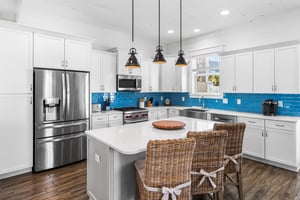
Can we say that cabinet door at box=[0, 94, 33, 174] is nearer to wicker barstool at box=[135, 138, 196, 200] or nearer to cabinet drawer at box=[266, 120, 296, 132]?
wicker barstool at box=[135, 138, 196, 200]

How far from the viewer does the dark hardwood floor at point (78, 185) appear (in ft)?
8.23

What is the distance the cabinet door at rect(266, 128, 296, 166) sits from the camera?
3.24m

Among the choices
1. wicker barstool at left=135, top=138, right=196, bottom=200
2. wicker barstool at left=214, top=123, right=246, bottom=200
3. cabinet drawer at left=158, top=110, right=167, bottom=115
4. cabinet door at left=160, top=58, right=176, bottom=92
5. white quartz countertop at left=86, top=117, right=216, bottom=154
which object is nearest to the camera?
wicker barstool at left=135, top=138, right=196, bottom=200

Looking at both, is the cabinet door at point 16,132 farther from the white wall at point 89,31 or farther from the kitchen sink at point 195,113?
the kitchen sink at point 195,113

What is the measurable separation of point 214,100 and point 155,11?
2.78 m

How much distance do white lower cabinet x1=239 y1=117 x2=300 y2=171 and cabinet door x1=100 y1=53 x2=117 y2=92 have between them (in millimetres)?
3168

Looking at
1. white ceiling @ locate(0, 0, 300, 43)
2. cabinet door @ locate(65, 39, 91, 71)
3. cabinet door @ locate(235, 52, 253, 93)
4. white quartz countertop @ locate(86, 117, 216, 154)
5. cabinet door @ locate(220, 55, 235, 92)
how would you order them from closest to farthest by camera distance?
white quartz countertop @ locate(86, 117, 216, 154)
white ceiling @ locate(0, 0, 300, 43)
cabinet door @ locate(65, 39, 91, 71)
cabinet door @ locate(235, 52, 253, 93)
cabinet door @ locate(220, 55, 235, 92)

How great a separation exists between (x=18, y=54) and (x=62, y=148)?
1834 mm

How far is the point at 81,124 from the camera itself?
3.71 meters

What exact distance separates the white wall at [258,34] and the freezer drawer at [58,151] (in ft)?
13.5

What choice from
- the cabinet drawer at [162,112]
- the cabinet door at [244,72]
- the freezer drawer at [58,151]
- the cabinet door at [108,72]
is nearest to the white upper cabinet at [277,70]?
the cabinet door at [244,72]

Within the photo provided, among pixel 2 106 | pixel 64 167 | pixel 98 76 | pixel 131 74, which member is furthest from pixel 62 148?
pixel 131 74

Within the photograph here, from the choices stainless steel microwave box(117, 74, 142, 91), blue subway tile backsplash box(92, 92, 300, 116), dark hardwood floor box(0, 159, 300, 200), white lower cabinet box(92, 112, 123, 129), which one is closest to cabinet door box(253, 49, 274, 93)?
blue subway tile backsplash box(92, 92, 300, 116)

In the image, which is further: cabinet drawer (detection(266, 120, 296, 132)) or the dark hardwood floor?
cabinet drawer (detection(266, 120, 296, 132))
